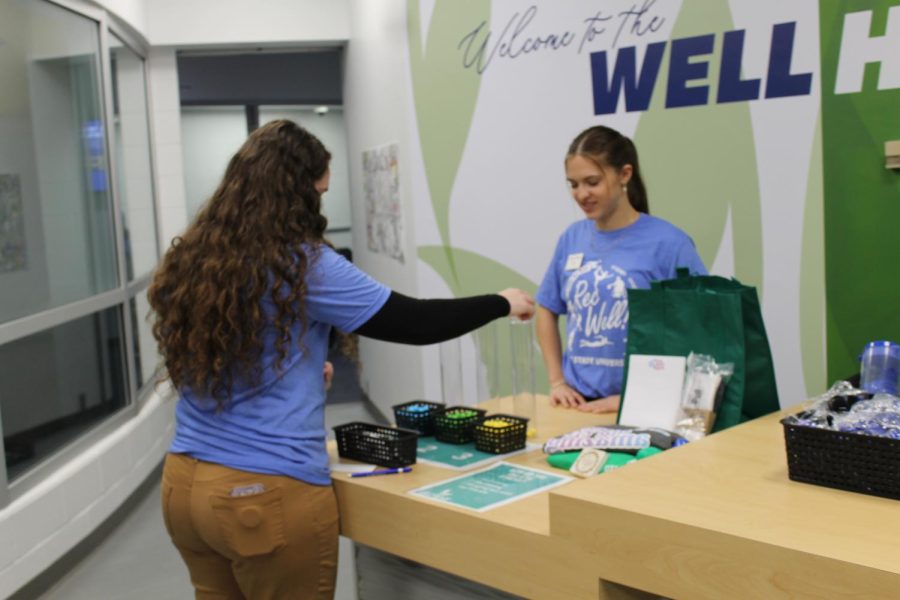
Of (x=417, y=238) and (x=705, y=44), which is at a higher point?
(x=705, y=44)

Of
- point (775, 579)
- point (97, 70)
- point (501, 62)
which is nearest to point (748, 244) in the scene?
point (501, 62)

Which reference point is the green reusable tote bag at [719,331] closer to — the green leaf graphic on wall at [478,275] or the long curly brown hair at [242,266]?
the long curly brown hair at [242,266]

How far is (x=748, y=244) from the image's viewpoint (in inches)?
122

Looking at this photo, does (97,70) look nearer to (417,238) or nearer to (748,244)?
(417,238)

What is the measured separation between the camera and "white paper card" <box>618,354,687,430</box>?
1.98 meters

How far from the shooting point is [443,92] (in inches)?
178

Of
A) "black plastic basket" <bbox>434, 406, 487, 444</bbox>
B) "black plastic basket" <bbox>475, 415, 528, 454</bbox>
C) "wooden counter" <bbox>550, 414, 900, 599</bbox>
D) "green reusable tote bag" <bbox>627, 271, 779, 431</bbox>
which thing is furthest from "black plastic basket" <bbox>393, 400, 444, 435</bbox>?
"wooden counter" <bbox>550, 414, 900, 599</bbox>

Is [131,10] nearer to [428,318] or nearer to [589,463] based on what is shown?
[428,318]

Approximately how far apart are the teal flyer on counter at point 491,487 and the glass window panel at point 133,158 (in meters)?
3.80

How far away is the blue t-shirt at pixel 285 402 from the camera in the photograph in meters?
1.79

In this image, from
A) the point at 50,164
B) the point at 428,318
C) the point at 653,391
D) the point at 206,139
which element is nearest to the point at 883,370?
the point at 653,391

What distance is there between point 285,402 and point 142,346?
4.12m

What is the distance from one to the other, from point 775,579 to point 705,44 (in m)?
2.32

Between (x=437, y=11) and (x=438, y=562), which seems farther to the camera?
(x=437, y=11)
